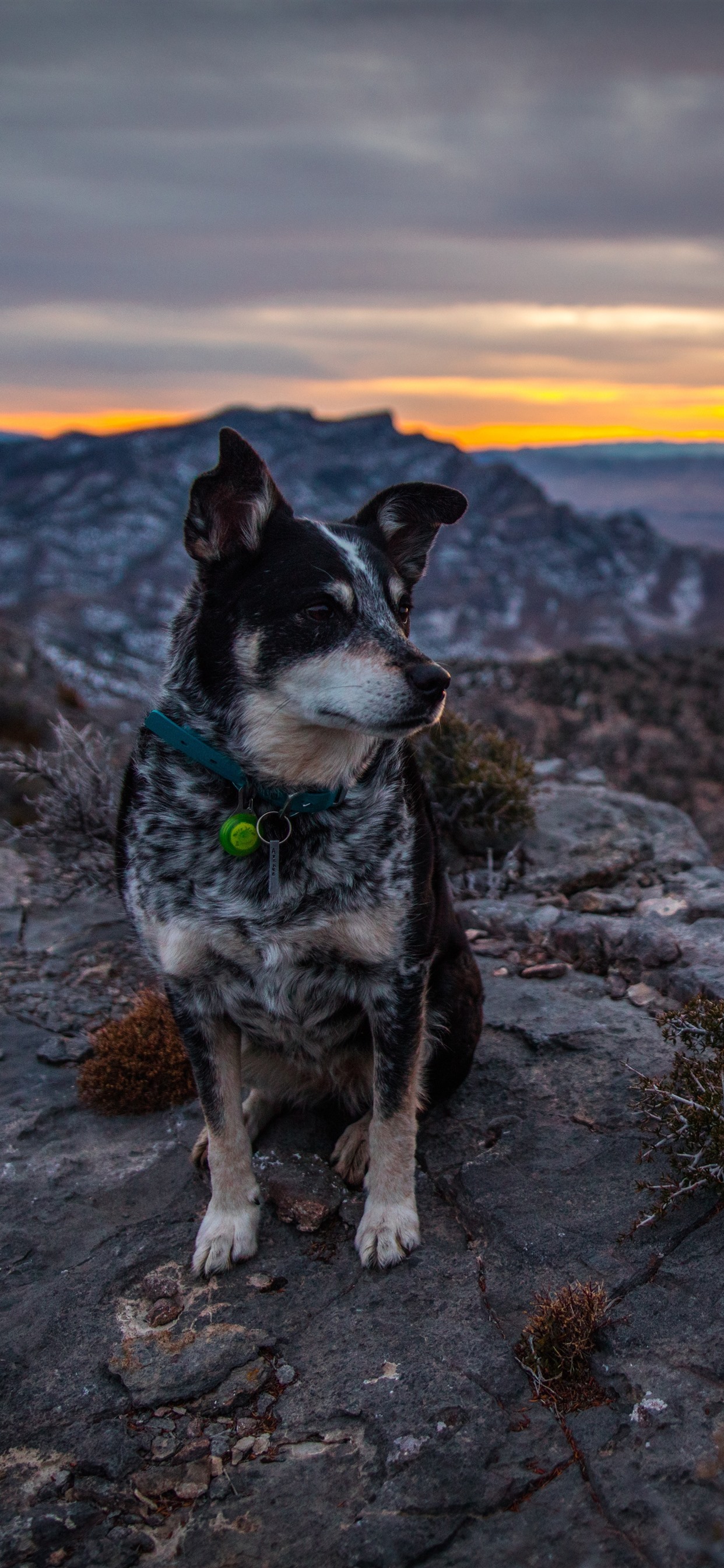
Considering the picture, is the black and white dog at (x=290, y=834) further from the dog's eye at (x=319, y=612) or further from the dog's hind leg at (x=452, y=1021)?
the dog's hind leg at (x=452, y=1021)

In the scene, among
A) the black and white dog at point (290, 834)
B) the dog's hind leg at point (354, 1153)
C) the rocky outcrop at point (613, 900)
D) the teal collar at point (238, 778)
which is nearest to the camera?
the black and white dog at point (290, 834)

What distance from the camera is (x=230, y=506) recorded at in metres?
4.07

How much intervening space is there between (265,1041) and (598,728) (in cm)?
1585

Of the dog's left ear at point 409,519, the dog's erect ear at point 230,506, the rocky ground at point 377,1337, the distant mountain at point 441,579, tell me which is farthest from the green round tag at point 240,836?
the distant mountain at point 441,579

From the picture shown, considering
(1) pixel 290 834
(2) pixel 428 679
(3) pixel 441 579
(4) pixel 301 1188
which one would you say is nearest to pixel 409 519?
(2) pixel 428 679

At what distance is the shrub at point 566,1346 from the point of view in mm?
3463

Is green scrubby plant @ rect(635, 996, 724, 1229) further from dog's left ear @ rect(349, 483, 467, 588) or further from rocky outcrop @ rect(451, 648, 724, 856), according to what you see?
rocky outcrop @ rect(451, 648, 724, 856)

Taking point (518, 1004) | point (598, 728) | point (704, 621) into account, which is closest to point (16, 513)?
point (704, 621)

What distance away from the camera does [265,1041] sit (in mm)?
4500

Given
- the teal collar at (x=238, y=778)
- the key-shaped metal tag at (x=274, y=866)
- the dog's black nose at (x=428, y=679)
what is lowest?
the key-shaped metal tag at (x=274, y=866)

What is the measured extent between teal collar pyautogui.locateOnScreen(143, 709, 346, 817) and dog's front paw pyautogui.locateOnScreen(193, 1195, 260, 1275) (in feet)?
5.79

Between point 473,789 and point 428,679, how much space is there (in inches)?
180

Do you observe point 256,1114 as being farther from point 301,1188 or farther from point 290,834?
point 290,834

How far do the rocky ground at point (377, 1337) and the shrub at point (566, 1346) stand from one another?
49 millimetres
